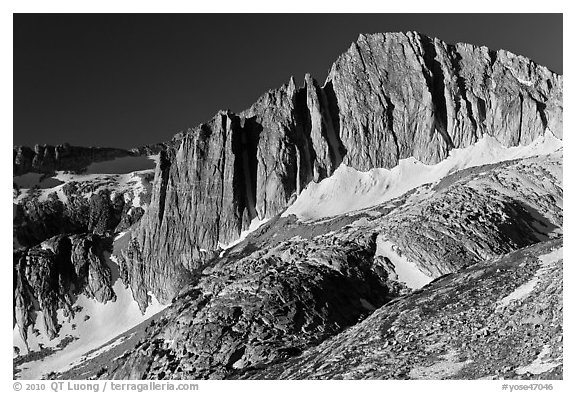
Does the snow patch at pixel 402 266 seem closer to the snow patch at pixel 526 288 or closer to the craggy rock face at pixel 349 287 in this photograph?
the craggy rock face at pixel 349 287

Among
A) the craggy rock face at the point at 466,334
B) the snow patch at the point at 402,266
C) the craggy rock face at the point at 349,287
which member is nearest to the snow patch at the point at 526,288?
the craggy rock face at the point at 466,334

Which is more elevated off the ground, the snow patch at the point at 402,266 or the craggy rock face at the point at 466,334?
the snow patch at the point at 402,266

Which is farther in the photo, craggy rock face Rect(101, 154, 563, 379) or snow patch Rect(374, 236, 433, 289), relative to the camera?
snow patch Rect(374, 236, 433, 289)

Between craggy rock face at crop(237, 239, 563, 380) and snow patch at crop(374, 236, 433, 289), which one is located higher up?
snow patch at crop(374, 236, 433, 289)

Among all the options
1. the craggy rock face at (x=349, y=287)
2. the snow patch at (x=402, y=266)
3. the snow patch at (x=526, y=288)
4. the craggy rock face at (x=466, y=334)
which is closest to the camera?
the craggy rock face at (x=466, y=334)

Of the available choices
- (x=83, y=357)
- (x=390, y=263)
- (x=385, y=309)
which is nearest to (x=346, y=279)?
(x=390, y=263)

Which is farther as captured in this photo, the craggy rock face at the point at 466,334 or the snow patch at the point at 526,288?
the snow patch at the point at 526,288

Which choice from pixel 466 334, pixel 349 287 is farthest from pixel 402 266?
pixel 466 334

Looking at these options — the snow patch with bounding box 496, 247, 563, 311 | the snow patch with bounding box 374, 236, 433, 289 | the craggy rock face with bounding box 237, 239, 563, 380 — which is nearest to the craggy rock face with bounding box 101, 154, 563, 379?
the craggy rock face with bounding box 237, 239, 563, 380

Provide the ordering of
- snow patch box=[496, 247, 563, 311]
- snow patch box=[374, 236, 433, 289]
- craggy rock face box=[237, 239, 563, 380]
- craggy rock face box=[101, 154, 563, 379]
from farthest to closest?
snow patch box=[374, 236, 433, 289]
craggy rock face box=[101, 154, 563, 379]
snow patch box=[496, 247, 563, 311]
craggy rock face box=[237, 239, 563, 380]

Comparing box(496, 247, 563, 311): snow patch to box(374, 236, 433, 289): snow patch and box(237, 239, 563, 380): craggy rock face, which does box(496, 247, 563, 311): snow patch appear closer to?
box(237, 239, 563, 380): craggy rock face

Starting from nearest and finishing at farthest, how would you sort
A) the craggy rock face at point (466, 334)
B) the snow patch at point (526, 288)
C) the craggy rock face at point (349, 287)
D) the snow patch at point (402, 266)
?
the craggy rock face at point (466, 334) < the snow patch at point (526, 288) < the craggy rock face at point (349, 287) < the snow patch at point (402, 266)
